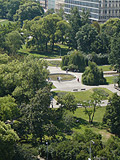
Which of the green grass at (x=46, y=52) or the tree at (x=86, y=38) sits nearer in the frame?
the tree at (x=86, y=38)

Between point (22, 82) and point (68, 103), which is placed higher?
point (22, 82)

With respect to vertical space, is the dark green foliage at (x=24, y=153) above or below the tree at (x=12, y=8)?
below

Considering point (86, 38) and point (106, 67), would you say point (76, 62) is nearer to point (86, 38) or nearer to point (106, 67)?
point (106, 67)

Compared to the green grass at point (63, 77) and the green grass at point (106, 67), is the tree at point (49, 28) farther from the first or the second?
the green grass at point (63, 77)

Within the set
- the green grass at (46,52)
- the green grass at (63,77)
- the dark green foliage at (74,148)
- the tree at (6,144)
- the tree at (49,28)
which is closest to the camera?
the tree at (6,144)

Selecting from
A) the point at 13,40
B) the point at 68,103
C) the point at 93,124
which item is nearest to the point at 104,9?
the point at 13,40

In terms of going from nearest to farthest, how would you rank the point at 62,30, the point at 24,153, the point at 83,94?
the point at 24,153 < the point at 83,94 < the point at 62,30

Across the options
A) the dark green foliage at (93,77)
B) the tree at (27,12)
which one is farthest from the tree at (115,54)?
the tree at (27,12)

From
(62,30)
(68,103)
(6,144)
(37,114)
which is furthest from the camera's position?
(62,30)

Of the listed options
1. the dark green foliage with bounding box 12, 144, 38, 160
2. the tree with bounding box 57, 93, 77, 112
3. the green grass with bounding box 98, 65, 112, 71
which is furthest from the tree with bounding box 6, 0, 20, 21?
the dark green foliage with bounding box 12, 144, 38, 160

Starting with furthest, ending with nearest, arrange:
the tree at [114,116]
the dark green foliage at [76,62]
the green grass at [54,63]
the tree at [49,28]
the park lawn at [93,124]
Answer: the tree at [49,28]
the green grass at [54,63]
the dark green foliage at [76,62]
the park lawn at [93,124]
the tree at [114,116]
